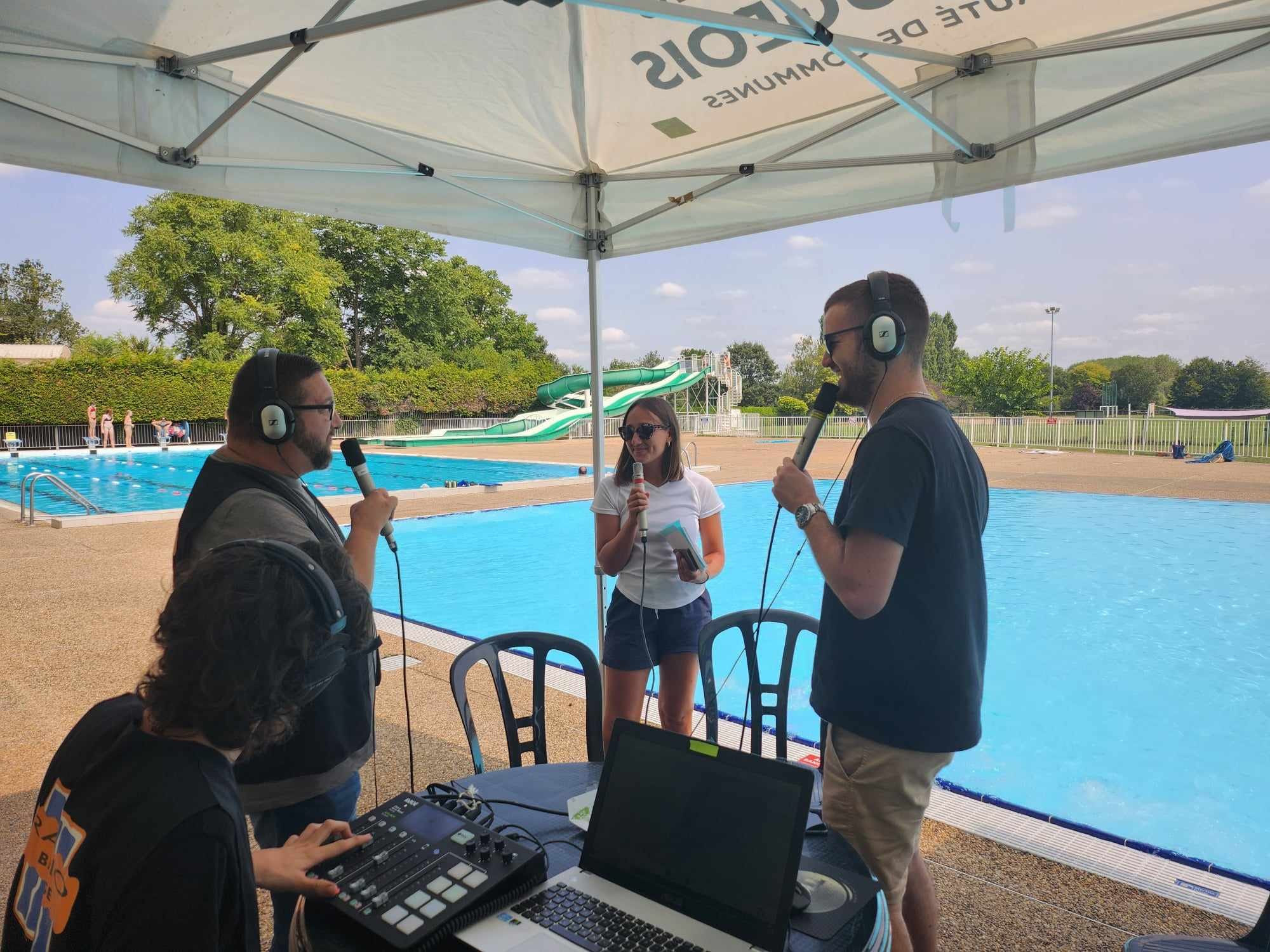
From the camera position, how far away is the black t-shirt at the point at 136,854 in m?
0.87

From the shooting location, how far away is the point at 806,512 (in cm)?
164

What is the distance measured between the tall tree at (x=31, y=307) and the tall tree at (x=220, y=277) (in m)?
17.2

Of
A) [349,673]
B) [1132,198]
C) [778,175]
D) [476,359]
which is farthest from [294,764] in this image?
[1132,198]

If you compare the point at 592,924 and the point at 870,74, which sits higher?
the point at 870,74

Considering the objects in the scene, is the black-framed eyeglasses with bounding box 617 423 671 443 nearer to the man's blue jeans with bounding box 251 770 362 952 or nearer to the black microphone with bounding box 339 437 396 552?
the black microphone with bounding box 339 437 396 552

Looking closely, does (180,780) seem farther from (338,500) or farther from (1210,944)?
(338,500)

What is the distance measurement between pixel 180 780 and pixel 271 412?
3.50ft

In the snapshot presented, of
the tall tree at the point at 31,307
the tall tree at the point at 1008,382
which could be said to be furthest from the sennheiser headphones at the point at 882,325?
the tall tree at the point at 31,307

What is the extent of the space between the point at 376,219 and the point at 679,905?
3.19 m

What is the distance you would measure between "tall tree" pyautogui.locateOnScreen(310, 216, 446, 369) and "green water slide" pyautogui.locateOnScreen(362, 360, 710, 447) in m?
10.5

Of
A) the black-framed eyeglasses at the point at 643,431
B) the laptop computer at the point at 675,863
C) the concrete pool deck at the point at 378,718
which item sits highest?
the black-framed eyeglasses at the point at 643,431

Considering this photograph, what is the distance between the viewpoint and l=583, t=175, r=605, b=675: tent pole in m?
3.77

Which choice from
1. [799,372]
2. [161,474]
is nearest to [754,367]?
[799,372]

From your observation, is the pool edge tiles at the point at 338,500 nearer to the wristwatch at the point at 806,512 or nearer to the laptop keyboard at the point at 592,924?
the wristwatch at the point at 806,512
